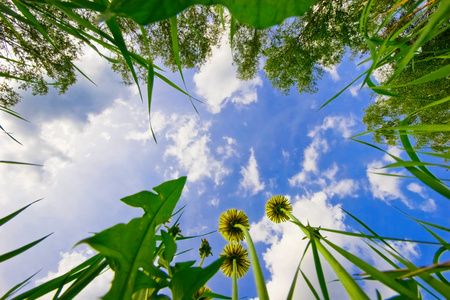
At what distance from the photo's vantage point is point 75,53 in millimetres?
3641

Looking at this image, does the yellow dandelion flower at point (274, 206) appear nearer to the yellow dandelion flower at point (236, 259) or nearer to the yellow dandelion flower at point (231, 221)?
the yellow dandelion flower at point (231, 221)

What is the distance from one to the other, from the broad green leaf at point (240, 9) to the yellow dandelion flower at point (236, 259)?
2.20ft

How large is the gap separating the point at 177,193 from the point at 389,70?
6.40 m

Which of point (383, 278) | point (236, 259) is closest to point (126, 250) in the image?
point (383, 278)

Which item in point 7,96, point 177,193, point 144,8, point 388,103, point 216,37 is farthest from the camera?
point 388,103

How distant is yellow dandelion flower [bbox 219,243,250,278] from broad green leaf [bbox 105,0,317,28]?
67 cm

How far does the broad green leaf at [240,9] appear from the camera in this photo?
0.12m

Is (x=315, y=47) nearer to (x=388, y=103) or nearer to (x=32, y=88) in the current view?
(x=388, y=103)

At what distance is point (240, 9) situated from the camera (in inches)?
5.5

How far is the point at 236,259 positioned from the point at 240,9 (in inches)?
28.1

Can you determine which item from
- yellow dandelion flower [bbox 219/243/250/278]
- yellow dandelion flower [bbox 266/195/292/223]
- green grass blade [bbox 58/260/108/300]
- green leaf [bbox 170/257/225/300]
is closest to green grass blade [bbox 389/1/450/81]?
green leaf [bbox 170/257/225/300]

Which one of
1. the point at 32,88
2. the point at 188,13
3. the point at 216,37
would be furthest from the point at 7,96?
the point at 216,37

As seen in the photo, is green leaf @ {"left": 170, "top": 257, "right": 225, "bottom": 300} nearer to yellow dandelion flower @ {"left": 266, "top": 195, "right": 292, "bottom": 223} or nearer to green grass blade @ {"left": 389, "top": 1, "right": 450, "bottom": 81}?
green grass blade @ {"left": 389, "top": 1, "right": 450, "bottom": 81}

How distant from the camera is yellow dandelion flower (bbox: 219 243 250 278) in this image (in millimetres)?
657
